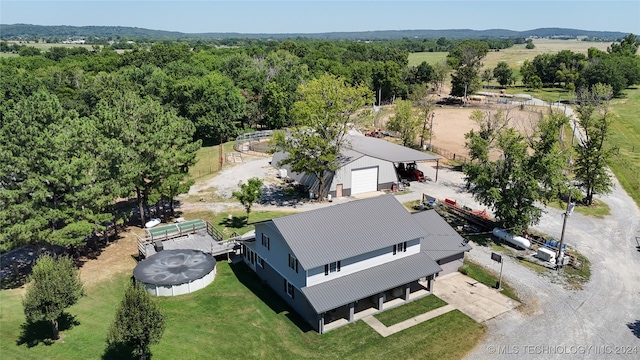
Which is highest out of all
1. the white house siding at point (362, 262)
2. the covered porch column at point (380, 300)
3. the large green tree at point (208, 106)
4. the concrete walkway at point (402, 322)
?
the large green tree at point (208, 106)

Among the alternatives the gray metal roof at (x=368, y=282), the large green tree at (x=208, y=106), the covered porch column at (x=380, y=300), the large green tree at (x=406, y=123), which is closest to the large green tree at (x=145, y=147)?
the gray metal roof at (x=368, y=282)

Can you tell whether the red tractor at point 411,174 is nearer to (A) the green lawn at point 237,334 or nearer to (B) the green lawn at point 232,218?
(B) the green lawn at point 232,218

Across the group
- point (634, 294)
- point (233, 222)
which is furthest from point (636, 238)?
point (233, 222)

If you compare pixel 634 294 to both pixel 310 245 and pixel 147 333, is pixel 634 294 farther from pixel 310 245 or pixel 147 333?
pixel 147 333

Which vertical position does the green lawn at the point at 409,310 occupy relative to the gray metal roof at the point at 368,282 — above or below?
below

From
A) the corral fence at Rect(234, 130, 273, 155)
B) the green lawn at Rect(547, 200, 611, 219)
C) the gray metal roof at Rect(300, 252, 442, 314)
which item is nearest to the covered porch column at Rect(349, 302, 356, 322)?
the gray metal roof at Rect(300, 252, 442, 314)

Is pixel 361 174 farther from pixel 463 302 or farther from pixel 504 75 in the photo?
pixel 504 75

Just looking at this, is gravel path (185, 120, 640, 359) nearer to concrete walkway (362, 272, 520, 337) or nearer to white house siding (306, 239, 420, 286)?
concrete walkway (362, 272, 520, 337)
